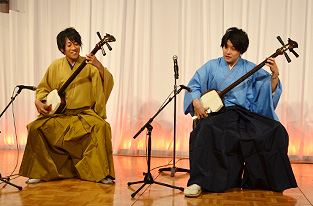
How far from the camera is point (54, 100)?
387 cm

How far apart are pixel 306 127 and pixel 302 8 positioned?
149 cm

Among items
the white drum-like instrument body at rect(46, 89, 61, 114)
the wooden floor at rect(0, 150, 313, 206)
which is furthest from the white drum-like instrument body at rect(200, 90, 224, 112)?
the white drum-like instrument body at rect(46, 89, 61, 114)

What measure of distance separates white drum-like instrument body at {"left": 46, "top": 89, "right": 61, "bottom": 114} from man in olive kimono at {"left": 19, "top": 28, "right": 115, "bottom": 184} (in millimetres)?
52

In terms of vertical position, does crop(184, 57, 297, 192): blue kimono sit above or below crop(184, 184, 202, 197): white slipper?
above

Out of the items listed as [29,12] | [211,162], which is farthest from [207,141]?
[29,12]

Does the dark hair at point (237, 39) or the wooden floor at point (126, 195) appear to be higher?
the dark hair at point (237, 39)

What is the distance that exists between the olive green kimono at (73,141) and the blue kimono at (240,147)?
811 millimetres

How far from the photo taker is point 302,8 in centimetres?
509

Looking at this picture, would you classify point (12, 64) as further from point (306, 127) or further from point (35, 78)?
point (306, 127)

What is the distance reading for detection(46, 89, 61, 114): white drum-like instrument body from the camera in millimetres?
3820

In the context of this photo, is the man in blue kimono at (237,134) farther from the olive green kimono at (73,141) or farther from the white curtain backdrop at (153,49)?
the white curtain backdrop at (153,49)

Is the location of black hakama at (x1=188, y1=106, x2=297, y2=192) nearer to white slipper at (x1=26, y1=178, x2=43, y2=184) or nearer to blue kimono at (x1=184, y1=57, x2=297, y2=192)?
blue kimono at (x1=184, y1=57, x2=297, y2=192)

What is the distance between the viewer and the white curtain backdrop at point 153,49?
514 centimetres

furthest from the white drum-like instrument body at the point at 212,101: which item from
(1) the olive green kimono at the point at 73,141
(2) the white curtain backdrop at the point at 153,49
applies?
(2) the white curtain backdrop at the point at 153,49
